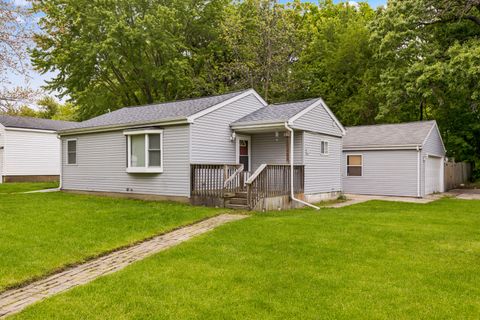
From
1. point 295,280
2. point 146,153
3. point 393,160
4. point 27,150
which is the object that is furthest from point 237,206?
point 27,150

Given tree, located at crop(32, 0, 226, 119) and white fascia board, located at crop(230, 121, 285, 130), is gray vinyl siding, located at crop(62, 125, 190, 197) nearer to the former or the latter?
white fascia board, located at crop(230, 121, 285, 130)

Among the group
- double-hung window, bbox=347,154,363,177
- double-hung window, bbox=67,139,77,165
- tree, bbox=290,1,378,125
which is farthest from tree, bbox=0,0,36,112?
tree, bbox=290,1,378,125

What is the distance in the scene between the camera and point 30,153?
23.0 metres

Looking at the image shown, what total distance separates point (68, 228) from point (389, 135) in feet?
50.5

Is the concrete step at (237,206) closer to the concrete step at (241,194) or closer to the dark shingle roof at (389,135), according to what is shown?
the concrete step at (241,194)

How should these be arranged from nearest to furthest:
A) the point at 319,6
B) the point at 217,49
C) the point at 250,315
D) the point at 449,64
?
the point at 250,315 → the point at 449,64 → the point at 217,49 → the point at 319,6

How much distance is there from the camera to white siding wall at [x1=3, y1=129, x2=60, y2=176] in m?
22.0

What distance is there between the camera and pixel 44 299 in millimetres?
4301

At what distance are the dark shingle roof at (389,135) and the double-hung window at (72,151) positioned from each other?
41.1 ft

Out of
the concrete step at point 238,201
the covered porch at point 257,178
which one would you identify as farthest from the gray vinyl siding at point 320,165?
the concrete step at point 238,201

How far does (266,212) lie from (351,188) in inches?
374

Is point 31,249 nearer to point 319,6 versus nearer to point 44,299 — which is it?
point 44,299

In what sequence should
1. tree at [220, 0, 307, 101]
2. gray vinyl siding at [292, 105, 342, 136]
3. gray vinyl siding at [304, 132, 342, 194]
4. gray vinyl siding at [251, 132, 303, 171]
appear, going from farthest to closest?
tree at [220, 0, 307, 101]
gray vinyl siding at [304, 132, 342, 194]
gray vinyl siding at [251, 132, 303, 171]
gray vinyl siding at [292, 105, 342, 136]

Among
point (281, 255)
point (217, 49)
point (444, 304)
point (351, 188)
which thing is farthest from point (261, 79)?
point (444, 304)
